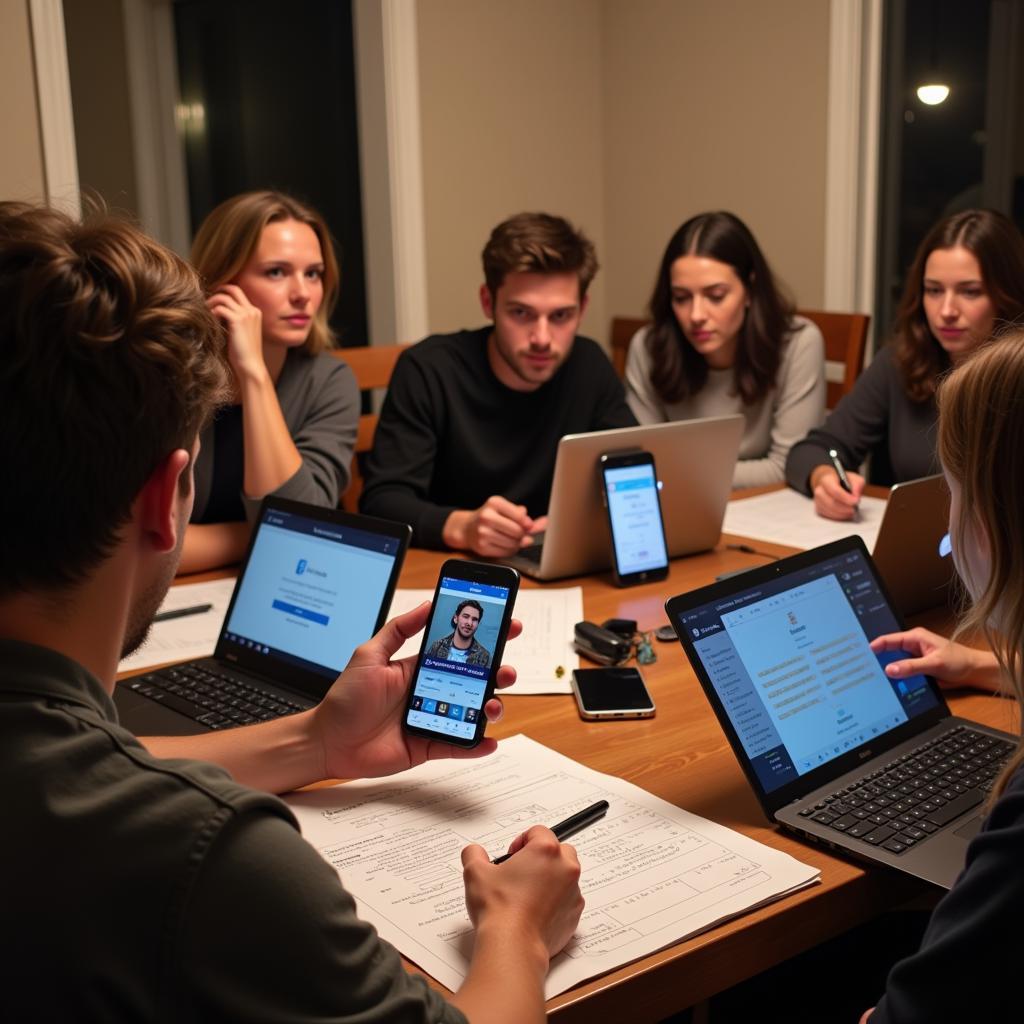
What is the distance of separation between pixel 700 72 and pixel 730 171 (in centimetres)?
34

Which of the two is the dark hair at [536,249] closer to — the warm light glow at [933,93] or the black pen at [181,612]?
the black pen at [181,612]

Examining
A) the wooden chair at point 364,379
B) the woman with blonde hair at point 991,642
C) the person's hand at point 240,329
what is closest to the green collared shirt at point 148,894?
the woman with blonde hair at point 991,642

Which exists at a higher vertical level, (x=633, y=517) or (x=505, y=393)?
(x=505, y=393)

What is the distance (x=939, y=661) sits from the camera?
1.41m

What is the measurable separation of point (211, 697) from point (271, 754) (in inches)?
11.9

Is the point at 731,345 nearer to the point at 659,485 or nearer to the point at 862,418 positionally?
the point at 862,418

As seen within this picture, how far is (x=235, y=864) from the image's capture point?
66 cm

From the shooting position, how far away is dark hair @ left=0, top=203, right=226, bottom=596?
0.69m

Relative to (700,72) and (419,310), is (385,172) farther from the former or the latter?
(700,72)

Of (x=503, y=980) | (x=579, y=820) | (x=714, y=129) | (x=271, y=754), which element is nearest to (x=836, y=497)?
(x=579, y=820)

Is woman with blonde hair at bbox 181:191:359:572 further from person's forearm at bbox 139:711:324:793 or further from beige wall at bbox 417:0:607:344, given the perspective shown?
beige wall at bbox 417:0:607:344

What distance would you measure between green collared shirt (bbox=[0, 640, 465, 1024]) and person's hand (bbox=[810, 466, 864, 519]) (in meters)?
1.77

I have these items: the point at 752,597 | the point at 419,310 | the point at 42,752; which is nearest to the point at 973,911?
the point at 752,597

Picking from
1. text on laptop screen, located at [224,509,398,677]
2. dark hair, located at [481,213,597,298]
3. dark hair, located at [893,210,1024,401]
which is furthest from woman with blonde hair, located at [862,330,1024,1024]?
dark hair, located at [893,210,1024,401]
